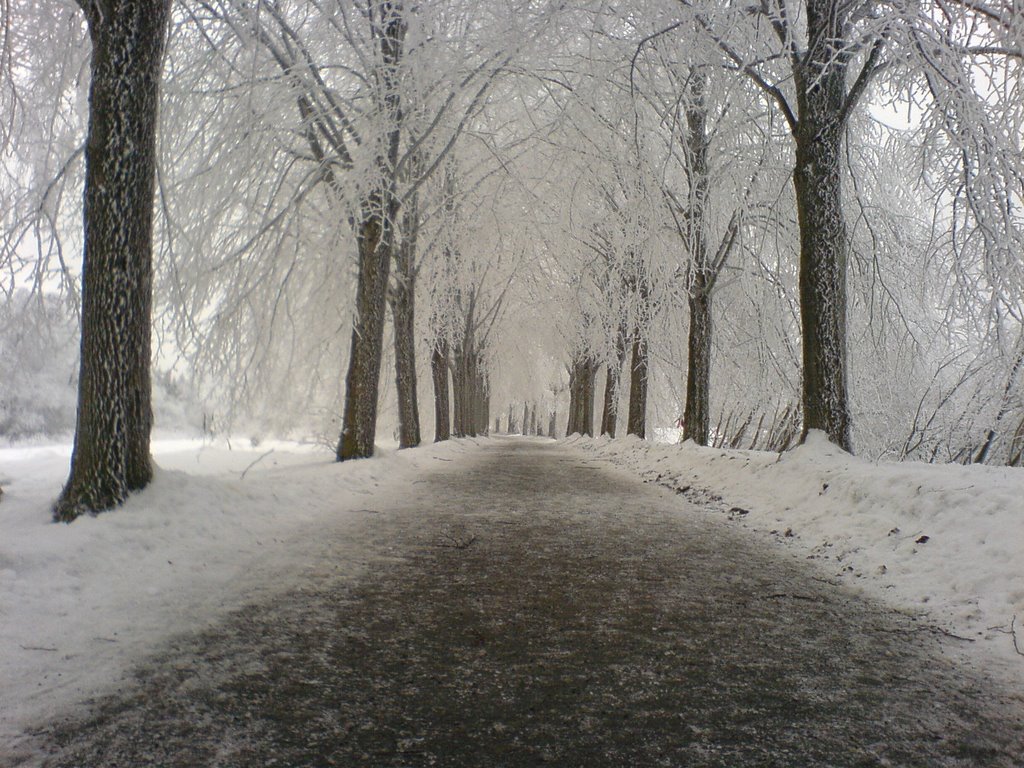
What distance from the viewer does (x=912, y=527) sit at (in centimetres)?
484

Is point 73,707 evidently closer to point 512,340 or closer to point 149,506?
point 149,506

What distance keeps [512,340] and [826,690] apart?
29588mm

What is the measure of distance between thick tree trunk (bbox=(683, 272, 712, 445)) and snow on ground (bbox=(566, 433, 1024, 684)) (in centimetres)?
522

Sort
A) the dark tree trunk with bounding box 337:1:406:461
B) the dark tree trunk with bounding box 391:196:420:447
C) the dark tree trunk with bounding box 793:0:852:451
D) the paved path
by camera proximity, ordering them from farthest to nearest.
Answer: the dark tree trunk with bounding box 391:196:420:447 < the dark tree trunk with bounding box 337:1:406:461 < the dark tree trunk with bounding box 793:0:852:451 < the paved path

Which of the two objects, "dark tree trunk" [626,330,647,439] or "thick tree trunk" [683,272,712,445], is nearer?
"thick tree trunk" [683,272,712,445]

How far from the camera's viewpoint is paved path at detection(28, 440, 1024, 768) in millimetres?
2139

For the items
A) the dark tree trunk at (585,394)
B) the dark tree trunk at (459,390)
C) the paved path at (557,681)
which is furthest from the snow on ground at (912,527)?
the dark tree trunk at (459,390)

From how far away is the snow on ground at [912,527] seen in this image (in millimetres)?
3523

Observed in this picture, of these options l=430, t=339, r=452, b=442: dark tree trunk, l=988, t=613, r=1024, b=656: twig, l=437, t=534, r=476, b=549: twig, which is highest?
l=430, t=339, r=452, b=442: dark tree trunk

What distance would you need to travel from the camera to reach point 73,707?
2.38m

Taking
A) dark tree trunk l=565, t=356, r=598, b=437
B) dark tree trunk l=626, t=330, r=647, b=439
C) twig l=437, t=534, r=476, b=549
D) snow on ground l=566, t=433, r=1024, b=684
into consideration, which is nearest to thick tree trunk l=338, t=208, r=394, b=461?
snow on ground l=566, t=433, r=1024, b=684

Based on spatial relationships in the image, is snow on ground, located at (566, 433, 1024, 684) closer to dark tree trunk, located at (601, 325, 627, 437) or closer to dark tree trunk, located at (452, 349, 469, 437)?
dark tree trunk, located at (601, 325, 627, 437)

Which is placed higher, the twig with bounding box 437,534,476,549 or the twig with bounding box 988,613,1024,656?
the twig with bounding box 988,613,1024,656

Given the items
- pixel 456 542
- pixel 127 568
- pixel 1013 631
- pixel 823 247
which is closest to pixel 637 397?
pixel 823 247
